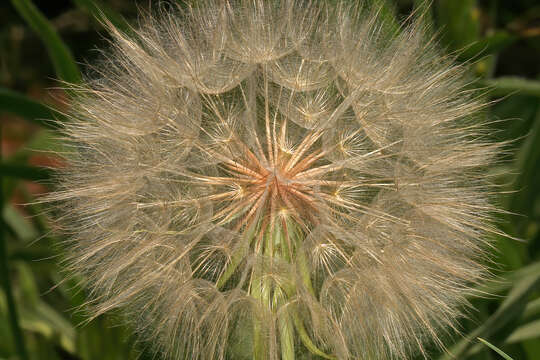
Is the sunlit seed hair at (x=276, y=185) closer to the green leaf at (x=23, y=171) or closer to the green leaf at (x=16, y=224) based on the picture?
the green leaf at (x=23, y=171)

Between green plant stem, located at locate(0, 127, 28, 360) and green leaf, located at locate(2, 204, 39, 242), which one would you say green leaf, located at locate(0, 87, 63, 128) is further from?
green leaf, located at locate(2, 204, 39, 242)

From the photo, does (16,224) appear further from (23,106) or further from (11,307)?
(23,106)

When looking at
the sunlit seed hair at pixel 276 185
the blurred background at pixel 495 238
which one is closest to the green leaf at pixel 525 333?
the blurred background at pixel 495 238

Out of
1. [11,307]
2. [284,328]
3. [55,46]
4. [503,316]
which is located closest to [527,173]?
[503,316]

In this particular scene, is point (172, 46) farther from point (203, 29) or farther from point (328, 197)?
point (328, 197)

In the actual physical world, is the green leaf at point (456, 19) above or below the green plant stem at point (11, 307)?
above


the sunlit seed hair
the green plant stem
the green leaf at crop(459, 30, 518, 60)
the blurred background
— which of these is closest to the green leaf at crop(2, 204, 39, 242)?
the blurred background
